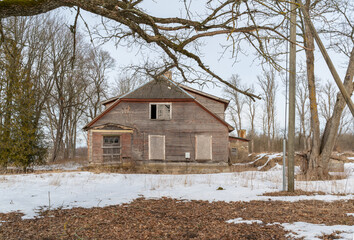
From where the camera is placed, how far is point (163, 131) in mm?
19438

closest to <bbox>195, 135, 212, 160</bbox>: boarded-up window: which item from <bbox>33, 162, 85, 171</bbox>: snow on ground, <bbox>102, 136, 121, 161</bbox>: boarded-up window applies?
<bbox>102, 136, 121, 161</bbox>: boarded-up window

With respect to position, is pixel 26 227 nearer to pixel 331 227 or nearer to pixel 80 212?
pixel 80 212

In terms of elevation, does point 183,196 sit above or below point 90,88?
below

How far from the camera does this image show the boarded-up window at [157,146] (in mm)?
Answer: 19297

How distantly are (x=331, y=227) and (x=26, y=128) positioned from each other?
707 inches

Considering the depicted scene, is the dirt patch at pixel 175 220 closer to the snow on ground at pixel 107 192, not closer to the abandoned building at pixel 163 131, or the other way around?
the snow on ground at pixel 107 192

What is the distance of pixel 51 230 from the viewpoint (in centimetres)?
515

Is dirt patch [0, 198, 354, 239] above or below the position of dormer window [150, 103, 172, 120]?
below

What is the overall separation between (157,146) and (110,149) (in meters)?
3.07

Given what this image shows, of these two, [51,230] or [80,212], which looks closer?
[51,230]

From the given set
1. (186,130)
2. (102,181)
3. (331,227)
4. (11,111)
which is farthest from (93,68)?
(331,227)

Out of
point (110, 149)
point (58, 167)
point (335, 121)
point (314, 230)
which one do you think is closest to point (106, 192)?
point (314, 230)

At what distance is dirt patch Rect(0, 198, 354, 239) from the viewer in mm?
4824

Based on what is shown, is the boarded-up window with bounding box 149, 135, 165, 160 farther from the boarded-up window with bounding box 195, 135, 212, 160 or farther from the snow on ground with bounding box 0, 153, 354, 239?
the snow on ground with bounding box 0, 153, 354, 239
